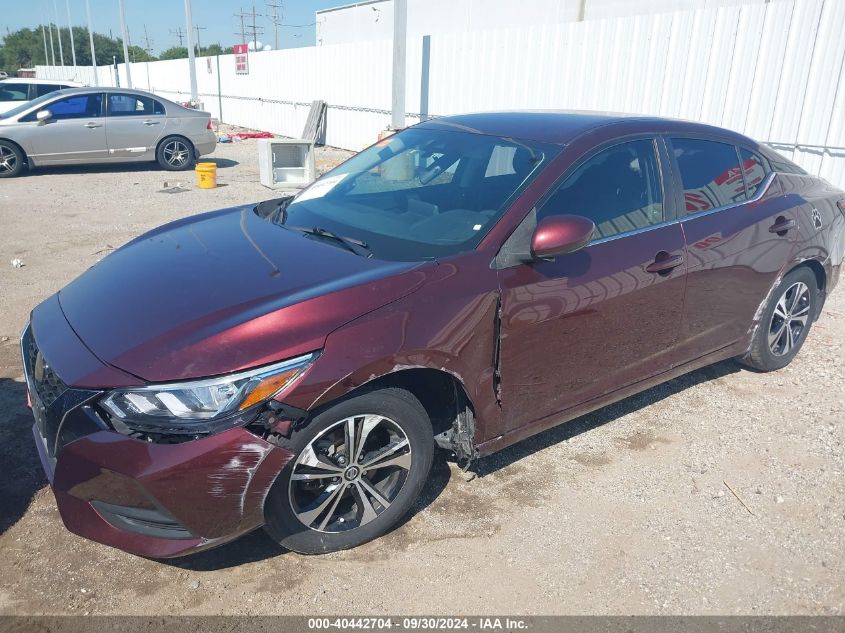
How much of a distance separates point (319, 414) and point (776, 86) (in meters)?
7.98

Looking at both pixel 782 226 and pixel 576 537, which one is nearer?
pixel 576 537

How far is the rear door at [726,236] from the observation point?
12.3 feet

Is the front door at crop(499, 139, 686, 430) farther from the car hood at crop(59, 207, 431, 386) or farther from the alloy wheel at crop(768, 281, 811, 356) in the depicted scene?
the alloy wheel at crop(768, 281, 811, 356)

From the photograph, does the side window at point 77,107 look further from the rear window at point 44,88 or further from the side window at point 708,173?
the side window at point 708,173

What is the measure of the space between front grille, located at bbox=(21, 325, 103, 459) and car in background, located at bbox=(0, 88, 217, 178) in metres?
11.5

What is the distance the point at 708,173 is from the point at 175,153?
40.4 feet

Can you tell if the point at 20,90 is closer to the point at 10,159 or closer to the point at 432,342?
the point at 10,159

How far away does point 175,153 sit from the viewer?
45.3 feet

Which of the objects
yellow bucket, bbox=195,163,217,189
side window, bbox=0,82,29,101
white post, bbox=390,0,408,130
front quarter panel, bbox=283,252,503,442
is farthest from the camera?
side window, bbox=0,82,29,101

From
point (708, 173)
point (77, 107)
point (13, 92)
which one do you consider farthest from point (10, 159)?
point (708, 173)

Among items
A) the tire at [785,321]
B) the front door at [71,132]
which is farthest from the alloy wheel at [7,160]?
the tire at [785,321]

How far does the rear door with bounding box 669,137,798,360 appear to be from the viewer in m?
3.76

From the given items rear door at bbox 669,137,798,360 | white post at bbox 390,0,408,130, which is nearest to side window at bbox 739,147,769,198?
rear door at bbox 669,137,798,360

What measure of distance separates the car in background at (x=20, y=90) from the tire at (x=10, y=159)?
9.50ft
